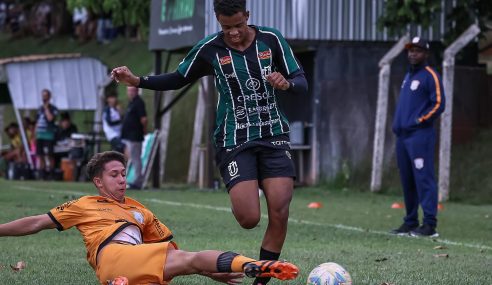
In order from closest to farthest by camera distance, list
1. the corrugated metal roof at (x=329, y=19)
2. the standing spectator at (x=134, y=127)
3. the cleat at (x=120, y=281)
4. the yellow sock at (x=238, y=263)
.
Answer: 1. the yellow sock at (x=238, y=263)
2. the cleat at (x=120, y=281)
3. the corrugated metal roof at (x=329, y=19)
4. the standing spectator at (x=134, y=127)

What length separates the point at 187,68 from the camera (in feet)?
27.3

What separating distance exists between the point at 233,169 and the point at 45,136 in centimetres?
2016

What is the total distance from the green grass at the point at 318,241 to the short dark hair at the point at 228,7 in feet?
6.36

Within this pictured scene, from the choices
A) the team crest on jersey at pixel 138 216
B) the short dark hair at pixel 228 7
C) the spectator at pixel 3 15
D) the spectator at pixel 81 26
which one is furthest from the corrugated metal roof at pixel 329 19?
the spectator at pixel 3 15

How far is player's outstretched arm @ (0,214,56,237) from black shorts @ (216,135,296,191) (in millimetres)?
1271

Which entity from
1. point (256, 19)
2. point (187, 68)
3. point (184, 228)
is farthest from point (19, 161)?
point (187, 68)

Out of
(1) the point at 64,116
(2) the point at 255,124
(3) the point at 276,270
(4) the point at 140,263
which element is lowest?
(1) the point at 64,116

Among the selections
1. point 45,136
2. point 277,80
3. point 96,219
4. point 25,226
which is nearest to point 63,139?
point 45,136

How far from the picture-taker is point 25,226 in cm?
748

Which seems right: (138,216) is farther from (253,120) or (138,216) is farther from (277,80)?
(277,80)

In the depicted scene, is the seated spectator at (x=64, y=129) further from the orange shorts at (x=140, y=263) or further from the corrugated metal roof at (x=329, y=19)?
the orange shorts at (x=140, y=263)

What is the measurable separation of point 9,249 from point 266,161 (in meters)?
3.68

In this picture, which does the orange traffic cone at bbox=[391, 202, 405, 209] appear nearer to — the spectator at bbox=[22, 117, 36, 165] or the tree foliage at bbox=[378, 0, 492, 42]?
the tree foliage at bbox=[378, 0, 492, 42]

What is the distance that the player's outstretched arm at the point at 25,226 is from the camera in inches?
292
